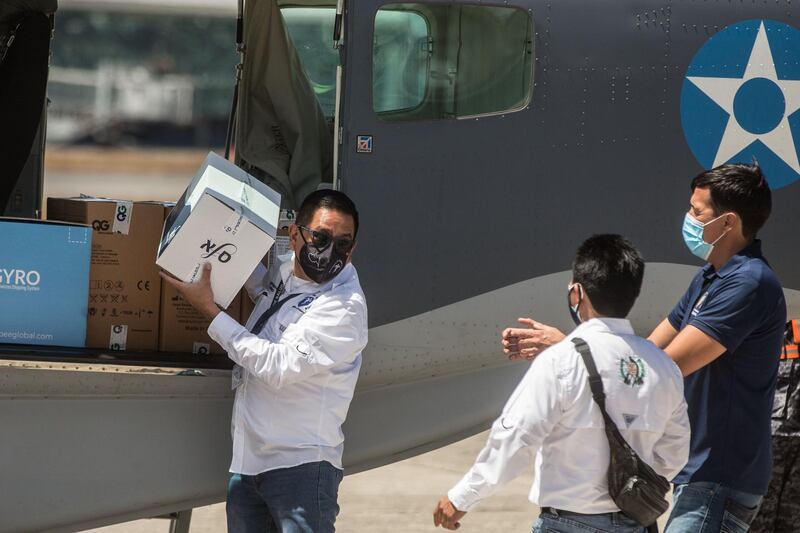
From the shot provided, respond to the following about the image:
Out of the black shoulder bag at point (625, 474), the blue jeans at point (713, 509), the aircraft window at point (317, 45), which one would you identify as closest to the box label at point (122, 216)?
the aircraft window at point (317, 45)

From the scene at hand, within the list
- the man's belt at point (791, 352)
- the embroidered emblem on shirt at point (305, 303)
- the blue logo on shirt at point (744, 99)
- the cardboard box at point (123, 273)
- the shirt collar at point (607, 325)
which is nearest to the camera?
the shirt collar at point (607, 325)

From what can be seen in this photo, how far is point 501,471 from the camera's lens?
2.81 metres

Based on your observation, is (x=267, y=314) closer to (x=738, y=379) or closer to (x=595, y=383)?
(x=595, y=383)

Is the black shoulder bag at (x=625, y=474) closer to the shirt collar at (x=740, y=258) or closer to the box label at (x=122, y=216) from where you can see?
the shirt collar at (x=740, y=258)

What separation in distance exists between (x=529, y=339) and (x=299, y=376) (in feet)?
2.43

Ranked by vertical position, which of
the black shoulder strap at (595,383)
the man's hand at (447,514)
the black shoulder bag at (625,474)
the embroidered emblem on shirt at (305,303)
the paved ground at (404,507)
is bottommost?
the paved ground at (404,507)

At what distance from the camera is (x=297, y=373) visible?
3.37 meters

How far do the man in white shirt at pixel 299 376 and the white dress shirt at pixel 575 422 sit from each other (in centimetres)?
72

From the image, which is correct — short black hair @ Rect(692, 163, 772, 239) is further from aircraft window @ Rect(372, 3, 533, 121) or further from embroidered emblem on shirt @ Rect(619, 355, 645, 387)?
aircraft window @ Rect(372, 3, 533, 121)

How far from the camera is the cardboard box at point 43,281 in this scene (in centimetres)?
402

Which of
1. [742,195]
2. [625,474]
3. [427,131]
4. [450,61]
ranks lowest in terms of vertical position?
[625,474]

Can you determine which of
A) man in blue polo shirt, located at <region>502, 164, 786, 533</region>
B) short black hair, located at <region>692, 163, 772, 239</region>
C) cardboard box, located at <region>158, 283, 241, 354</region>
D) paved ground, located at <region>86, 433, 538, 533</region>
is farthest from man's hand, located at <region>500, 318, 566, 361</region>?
paved ground, located at <region>86, 433, 538, 533</region>

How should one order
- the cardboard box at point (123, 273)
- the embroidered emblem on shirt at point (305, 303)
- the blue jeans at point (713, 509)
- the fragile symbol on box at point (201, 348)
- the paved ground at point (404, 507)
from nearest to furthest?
the blue jeans at point (713, 509) → the embroidered emblem on shirt at point (305, 303) → the cardboard box at point (123, 273) → the fragile symbol on box at point (201, 348) → the paved ground at point (404, 507)

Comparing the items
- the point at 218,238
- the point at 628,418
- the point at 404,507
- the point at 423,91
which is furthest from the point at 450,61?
the point at 404,507
